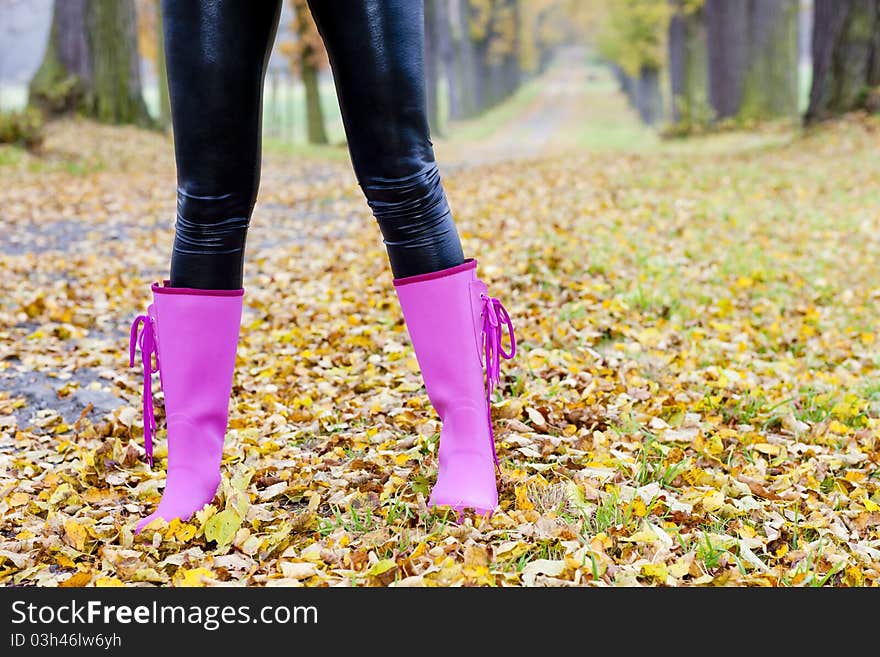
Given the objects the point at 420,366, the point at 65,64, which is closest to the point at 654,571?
the point at 420,366

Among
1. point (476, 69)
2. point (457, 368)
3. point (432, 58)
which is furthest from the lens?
point (476, 69)

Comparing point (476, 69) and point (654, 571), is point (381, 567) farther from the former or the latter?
point (476, 69)

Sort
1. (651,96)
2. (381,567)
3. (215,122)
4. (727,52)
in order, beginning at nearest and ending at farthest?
(381,567) → (215,122) → (727,52) → (651,96)

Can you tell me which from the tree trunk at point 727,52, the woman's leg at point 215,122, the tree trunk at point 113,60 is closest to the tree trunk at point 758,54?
the tree trunk at point 727,52

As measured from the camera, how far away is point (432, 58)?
24.1 m

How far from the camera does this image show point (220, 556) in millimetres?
2115

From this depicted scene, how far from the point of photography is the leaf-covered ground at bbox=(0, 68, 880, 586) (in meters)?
2.12

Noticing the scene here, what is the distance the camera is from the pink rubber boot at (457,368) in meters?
2.17

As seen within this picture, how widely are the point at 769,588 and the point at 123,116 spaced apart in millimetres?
15231

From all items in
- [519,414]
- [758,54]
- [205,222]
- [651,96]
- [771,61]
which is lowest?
[651,96]

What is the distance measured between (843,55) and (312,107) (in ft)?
39.8

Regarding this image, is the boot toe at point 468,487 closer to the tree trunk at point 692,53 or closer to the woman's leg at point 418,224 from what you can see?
the woman's leg at point 418,224
